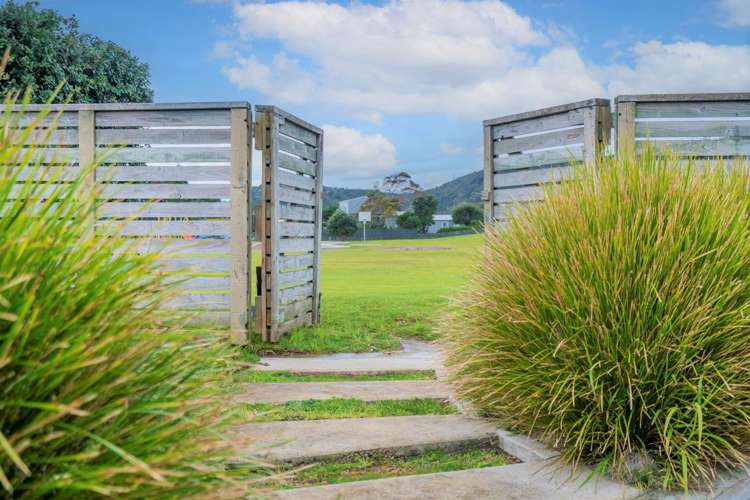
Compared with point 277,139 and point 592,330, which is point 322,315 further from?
point 592,330

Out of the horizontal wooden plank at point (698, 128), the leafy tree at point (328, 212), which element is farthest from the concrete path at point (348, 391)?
the leafy tree at point (328, 212)

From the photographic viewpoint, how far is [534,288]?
2697 millimetres

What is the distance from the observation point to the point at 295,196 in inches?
253

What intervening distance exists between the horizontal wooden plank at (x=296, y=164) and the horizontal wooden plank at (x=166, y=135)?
1.90ft

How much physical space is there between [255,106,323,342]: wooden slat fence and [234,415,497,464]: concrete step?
2858mm

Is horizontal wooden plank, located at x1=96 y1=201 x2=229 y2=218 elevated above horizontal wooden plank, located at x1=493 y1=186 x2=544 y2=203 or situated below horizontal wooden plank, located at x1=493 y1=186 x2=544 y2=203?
below

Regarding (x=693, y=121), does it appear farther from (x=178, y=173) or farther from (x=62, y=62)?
(x=62, y=62)

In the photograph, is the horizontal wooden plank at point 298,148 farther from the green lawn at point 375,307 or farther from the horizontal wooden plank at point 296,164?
the green lawn at point 375,307

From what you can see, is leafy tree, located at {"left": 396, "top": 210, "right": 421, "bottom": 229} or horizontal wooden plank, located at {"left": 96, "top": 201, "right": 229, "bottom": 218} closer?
horizontal wooden plank, located at {"left": 96, "top": 201, "right": 229, "bottom": 218}

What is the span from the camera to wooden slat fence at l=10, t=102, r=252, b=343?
5734mm

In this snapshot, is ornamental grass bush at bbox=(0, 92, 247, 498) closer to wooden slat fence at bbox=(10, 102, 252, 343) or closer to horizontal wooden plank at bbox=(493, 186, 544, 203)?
wooden slat fence at bbox=(10, 102, 252, 343)

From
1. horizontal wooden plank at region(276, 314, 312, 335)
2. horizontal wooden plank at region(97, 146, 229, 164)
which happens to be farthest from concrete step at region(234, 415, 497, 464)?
horizontal wooden plank at region(97, 146, 229, 164)

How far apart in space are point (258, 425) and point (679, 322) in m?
2.02

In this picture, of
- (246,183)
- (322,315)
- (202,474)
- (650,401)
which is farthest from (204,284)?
(202,474)
